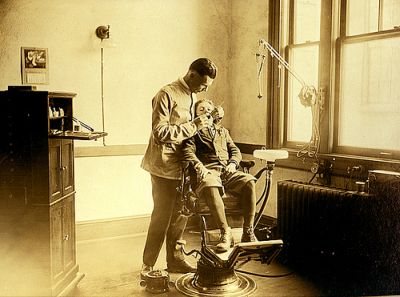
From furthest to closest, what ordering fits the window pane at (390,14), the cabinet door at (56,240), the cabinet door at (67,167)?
the window pane at (390,14), the cabinet door at (67,167), the cabinet door at (56,240)

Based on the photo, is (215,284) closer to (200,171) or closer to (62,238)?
(200,171)

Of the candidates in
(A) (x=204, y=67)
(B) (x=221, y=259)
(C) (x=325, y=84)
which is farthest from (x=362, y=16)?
(B) (x=221, y=259)

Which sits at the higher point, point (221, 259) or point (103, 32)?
point (103, 32)

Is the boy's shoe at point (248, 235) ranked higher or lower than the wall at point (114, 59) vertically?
lower

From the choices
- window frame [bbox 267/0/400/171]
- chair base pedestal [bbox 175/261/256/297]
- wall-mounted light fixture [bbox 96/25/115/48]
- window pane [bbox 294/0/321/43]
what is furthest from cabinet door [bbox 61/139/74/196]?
window pane [bbox 294/0/321/43]

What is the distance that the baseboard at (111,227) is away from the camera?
5.38 m

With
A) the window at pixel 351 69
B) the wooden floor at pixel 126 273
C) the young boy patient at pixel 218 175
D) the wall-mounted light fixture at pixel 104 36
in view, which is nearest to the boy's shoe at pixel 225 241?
the young boy patient at pixel 218 175

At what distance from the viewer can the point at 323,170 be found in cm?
475

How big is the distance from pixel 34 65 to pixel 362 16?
3155 mm

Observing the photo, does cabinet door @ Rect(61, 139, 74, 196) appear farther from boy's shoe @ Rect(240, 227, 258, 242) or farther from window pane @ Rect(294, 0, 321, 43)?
window pane @ Rect(294, 0, 321, 43)

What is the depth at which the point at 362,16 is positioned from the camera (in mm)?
4539

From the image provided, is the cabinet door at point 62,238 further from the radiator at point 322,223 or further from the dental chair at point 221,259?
the radiator at point 322,223

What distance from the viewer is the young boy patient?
3.90 m

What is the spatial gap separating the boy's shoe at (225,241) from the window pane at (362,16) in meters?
2.18
